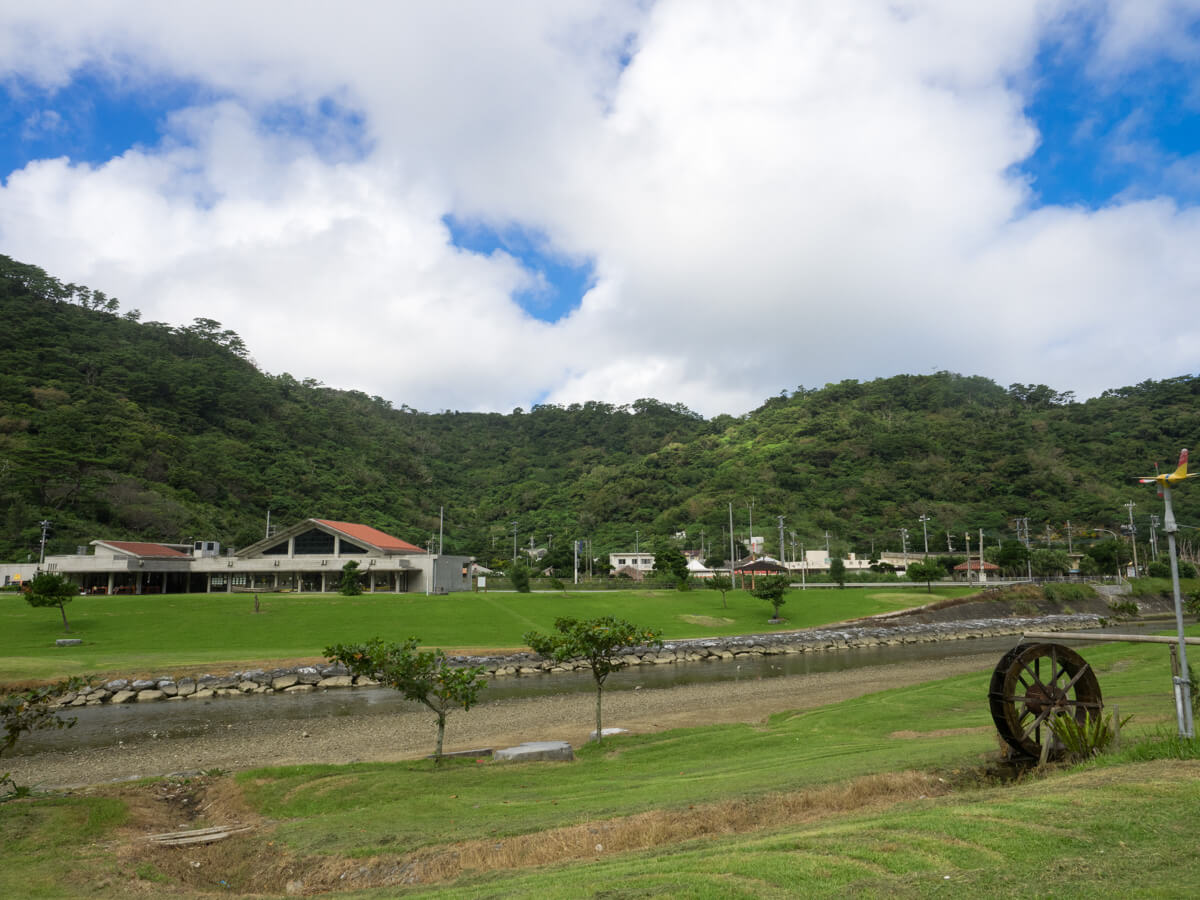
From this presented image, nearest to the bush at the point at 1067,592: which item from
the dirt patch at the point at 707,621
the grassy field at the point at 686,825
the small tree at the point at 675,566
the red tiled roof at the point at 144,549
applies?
the small tree at the point at 675,566

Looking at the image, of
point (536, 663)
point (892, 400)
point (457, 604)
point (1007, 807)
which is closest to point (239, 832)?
point (1007, 807)

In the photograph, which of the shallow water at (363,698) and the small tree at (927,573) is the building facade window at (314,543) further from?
the small tree at (927,573)

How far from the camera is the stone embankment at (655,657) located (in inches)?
1155

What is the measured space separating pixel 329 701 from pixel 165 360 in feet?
306

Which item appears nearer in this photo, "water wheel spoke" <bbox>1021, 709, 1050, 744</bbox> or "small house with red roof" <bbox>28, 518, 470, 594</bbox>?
"water wheel spoke" <bbox>1021, 709, 1050, 744</bbox>

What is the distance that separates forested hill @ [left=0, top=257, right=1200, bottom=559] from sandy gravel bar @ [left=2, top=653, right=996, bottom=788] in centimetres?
5520

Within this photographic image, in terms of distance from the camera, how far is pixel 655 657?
40125mm

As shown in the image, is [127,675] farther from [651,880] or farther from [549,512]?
[549,512]

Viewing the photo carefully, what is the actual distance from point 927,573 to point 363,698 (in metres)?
58.0

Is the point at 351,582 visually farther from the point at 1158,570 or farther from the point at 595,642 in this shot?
the point at 1158,570

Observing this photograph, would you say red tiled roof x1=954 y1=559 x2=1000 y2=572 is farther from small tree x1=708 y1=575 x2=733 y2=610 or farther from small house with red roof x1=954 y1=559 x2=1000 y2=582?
small tree x1=708 y1=575 x2=733 y2=610

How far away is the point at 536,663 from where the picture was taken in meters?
37.7

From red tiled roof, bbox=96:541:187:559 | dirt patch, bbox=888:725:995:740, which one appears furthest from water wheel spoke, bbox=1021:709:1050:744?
red tiled roof, bbox=96:541:187:559

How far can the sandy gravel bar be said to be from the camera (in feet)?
62.5
